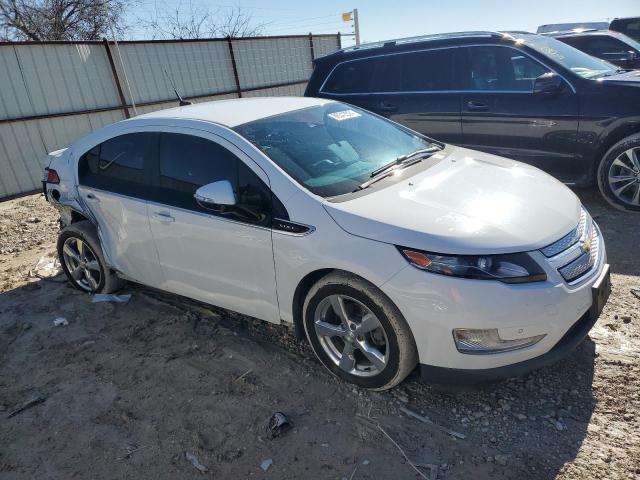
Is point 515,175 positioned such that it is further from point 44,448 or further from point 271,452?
point 44,448

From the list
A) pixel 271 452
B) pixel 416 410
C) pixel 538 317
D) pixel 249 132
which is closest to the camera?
pixel 538 317

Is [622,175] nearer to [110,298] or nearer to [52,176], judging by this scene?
[110,298]

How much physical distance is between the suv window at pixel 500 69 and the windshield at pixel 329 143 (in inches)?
84.4

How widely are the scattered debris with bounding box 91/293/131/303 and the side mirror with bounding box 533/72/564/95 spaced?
15.0 feet

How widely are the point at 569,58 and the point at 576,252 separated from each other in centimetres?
369

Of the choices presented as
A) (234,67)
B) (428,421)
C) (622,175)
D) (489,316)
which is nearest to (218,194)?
(489,316)

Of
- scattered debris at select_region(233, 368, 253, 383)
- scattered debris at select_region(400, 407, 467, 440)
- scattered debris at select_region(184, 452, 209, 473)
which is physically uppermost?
scattered debris at select_region(233, 368, 253, 383)

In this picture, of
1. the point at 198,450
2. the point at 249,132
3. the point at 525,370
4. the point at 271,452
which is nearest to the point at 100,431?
the point at 198,450

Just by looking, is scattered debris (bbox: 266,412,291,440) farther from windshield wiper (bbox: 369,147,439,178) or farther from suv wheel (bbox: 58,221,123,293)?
suv wheel (bbox: 58,221,123,293)

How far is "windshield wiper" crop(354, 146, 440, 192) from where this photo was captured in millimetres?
2953

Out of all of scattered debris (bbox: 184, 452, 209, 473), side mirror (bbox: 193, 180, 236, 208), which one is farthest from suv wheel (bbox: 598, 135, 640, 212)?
scattered debris (bbox: 184, 452, 209, 473)

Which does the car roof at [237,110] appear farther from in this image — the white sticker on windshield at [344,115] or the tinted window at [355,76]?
the tinted window at [355,76]

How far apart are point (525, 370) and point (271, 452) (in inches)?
53.7

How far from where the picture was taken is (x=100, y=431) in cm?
276
